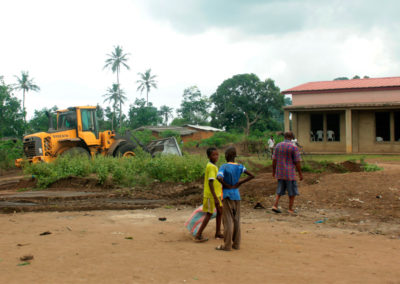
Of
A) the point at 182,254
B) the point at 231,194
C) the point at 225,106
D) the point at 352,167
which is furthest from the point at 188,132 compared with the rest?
the point at 182,254

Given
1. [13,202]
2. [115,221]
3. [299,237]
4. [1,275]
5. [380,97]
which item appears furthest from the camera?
[380,97]

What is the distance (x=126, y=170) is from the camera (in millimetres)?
12406

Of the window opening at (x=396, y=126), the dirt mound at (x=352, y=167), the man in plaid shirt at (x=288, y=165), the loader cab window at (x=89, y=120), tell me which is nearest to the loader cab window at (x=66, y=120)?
the loader cab window at (x=89, y=120)

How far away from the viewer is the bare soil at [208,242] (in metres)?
3.89

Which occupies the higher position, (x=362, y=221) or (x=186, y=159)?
(x=186, y=159)

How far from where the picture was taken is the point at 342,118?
22.5 m

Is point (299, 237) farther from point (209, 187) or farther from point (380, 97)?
point (380, 97)

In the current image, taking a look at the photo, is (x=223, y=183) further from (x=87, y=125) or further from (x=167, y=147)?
(x=167, y=147)

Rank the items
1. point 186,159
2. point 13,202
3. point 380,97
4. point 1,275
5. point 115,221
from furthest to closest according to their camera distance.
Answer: point 380,97 → point 186,159 → point 13,202 → point 115,221 → point 1,275

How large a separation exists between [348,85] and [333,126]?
2.59 meters

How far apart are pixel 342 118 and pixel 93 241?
19961mm

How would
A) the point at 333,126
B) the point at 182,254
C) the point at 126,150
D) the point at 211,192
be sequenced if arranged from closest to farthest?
the point at 182,254 → the point at 211,192 → the point at 126,150 → the point at 333,126

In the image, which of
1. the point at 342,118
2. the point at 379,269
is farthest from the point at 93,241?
the point at 342,118

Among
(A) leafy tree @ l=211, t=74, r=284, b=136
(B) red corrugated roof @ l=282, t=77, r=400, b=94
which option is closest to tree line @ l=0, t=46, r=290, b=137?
(A) leafy tree @ l=211, t=74, r=284, b=136
